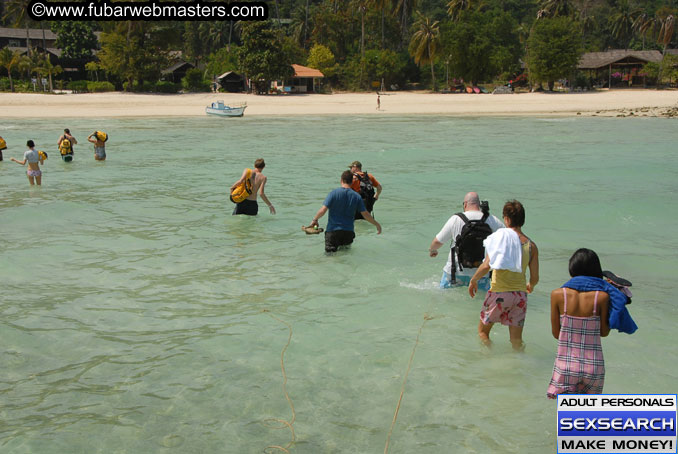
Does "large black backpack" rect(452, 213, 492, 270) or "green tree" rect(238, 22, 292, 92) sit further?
"green tree" rect(238, 22, 292, 92)

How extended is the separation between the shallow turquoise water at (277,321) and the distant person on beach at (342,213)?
627 mm

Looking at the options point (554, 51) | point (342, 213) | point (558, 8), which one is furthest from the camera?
point (558, 8)

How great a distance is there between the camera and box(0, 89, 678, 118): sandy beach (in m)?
52.9

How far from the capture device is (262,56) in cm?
Answer: 6956

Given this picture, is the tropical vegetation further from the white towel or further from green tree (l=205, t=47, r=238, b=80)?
the white towel

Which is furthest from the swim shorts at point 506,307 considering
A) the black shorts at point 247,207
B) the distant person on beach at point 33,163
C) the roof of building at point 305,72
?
the roof of building at point 305,72

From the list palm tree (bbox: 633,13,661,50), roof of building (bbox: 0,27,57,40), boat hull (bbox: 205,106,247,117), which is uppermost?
palm tree (bbox: 633,13,661,50)

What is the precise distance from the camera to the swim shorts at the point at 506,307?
5.88 metres

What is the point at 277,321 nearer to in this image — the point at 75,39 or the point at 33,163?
the point at 33,163

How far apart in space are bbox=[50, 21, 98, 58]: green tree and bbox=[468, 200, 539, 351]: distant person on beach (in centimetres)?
8513

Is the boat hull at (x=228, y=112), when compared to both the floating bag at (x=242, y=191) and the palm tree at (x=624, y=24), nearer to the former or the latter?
the floating bag at (x=242, y=191)

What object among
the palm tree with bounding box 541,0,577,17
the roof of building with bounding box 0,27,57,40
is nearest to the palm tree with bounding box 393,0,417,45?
the palm tree with bounding box 541,0,577,17

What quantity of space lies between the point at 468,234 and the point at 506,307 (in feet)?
3.89

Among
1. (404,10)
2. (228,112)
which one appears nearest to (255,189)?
(228,112)
